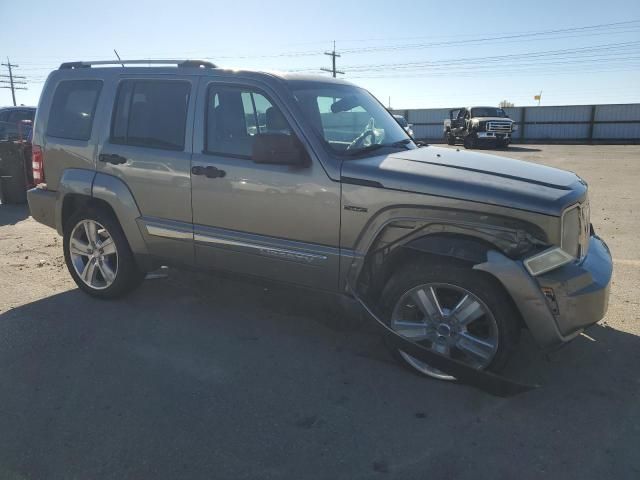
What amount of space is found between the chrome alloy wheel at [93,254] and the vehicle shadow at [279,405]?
56 cm

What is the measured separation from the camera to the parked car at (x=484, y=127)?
88.8ft

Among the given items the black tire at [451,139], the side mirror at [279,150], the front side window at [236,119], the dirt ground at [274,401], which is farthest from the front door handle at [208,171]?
the black tire at [451,139]

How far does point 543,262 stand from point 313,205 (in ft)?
5.00

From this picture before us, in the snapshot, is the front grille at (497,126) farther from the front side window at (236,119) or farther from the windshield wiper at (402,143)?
the front side window at (236,119)

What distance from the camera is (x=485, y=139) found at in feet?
89.7

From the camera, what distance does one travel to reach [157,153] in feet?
14.0

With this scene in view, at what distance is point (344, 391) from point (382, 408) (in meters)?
0.29

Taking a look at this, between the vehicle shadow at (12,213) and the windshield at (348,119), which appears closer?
the windshield at (348,119)

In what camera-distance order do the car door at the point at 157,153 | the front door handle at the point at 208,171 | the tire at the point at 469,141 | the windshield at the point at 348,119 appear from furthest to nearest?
the tire at the point at 469,141
the car door at the point at 157,153
the front door handle at the point at 208,171
the windshield at the point at 348,119

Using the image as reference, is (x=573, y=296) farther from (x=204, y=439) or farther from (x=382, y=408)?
(x=204, y=439)

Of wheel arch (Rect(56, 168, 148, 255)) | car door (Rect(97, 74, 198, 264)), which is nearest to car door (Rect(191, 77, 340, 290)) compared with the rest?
car door (Rect(97, 74, 198, 264))

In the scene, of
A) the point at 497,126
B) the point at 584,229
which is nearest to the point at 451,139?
the point at 497,126

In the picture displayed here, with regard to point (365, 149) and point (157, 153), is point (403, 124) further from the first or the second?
point (157, 153)

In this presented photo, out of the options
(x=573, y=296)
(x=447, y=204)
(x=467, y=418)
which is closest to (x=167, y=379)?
(x=467, y=418)
